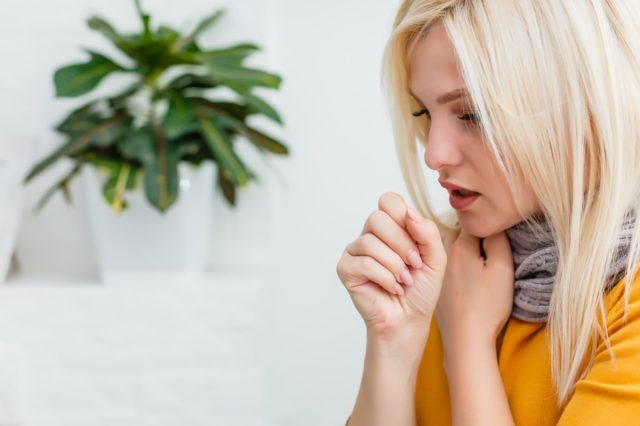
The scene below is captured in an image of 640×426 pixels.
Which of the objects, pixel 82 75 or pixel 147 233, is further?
pixel 147 233

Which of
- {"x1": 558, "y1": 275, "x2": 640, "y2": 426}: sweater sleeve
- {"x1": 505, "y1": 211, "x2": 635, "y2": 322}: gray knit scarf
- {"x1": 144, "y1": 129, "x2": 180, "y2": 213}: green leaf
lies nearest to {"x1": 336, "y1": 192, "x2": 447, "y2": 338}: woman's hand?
{"x1": 505, "y1": 211, "x2": 635, "y2": 322}: gray knit scarf

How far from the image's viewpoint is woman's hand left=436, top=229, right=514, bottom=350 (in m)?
1.03

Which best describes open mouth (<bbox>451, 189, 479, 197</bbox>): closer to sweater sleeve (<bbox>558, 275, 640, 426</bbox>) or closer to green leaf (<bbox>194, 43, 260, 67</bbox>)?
sweater sleeve (<bbox>558, 275, 640, 426</bbox>)

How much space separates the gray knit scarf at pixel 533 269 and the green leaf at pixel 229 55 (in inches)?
42.3

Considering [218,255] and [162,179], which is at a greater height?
[162,179]

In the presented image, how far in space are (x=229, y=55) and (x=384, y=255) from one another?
3.68 feet

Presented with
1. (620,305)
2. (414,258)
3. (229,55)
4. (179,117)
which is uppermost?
(229,55)

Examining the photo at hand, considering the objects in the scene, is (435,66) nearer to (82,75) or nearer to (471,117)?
(471,117)

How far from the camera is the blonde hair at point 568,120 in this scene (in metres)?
0.88

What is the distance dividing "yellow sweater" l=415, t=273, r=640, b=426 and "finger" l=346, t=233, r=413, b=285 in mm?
182

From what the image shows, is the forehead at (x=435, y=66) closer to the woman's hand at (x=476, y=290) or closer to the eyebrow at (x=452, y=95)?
the eyebrow at (x=452, y=95)

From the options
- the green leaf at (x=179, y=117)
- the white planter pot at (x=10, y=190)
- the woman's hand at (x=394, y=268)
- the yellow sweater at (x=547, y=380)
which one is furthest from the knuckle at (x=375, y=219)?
the white planter pot at (x=10, y=190)

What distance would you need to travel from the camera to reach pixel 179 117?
185 cm

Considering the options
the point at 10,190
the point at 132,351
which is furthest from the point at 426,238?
the point at 10,190
